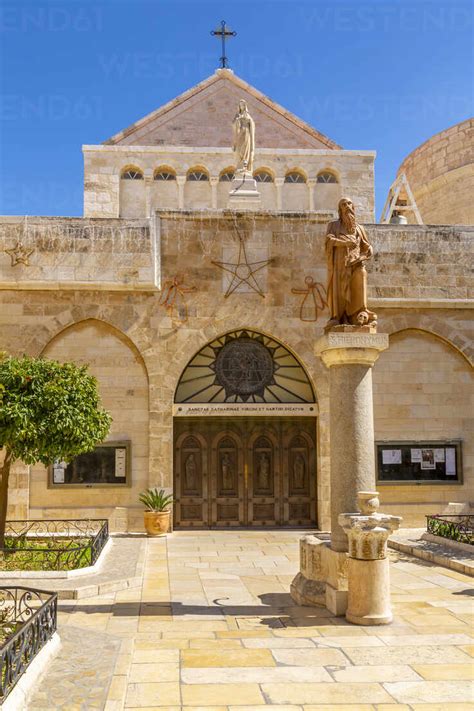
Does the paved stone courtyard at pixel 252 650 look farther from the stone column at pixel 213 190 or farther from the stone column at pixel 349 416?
the stone column at pixel 213 190

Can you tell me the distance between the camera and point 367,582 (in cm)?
914

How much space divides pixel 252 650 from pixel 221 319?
11.1 meters

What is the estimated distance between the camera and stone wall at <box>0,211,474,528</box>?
17.9 meters

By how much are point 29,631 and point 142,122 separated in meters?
25.7

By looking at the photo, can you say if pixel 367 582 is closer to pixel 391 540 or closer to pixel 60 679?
pixel 60 679

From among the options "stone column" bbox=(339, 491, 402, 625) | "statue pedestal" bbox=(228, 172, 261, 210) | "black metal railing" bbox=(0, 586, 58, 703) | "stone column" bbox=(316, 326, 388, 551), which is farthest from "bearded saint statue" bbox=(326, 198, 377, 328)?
"statue pedestal" bbox=(228, 172, 261, 210)

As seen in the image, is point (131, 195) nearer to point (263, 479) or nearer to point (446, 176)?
point (446, 176)

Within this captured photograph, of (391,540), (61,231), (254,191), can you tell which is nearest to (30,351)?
(61,231)

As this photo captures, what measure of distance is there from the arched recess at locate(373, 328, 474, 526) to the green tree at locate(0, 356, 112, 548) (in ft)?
26.4

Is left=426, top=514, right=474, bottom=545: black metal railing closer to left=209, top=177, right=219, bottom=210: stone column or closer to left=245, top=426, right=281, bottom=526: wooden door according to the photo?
left=245, top=426, right=281, bottom=526: wooden door

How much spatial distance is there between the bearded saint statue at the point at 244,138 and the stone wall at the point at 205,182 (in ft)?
23.2

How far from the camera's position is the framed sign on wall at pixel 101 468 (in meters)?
17.6

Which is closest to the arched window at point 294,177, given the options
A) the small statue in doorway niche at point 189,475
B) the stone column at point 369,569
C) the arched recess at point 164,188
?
the arched recess at point 164,188

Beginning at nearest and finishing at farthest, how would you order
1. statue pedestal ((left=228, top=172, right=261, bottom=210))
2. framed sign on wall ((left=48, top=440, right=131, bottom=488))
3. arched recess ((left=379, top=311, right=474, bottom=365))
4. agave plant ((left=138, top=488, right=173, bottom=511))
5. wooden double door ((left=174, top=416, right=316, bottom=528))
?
agave plant ((left=138, top=488, right=173, bottom=511)), framed sign on wall ((left=48, top=440, right=131, bottom=488)), wooden double door ((left=174, top=416, right=316, bottom=528)), arched recess ((left=379, top=311, right=474, bottom=365)), statue pedestal ((left=228, top=172, right=261, bottom=210))
